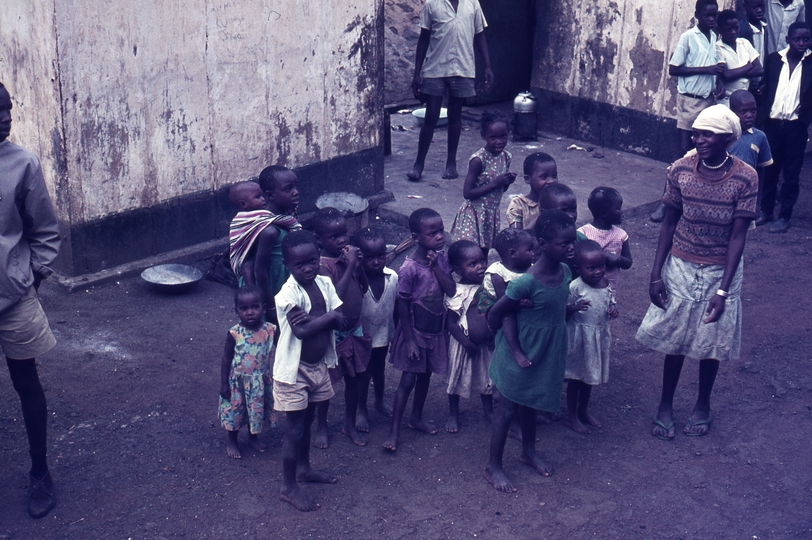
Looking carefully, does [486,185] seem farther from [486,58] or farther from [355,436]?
[486,58]

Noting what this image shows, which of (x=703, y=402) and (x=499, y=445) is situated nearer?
(x=499, y=445)

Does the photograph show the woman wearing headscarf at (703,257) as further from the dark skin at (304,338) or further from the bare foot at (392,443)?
the dark skin at (304,338)

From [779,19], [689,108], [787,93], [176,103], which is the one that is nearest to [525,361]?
[176,103]

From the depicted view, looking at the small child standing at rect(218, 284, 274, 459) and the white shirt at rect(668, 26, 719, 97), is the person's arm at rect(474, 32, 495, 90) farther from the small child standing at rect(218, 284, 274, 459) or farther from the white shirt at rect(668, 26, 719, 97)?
the small child standing at rect(218, 284, 274, 459)

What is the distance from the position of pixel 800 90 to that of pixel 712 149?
402 cm

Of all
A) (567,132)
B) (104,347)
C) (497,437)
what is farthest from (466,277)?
(567,132)

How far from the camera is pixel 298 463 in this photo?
13.6 feet

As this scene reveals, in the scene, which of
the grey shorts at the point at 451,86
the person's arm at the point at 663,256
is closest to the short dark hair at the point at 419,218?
the person's arm at the point at 663,256

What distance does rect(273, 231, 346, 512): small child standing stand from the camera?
376 cm

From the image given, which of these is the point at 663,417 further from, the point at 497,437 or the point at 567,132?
the point at 567,132

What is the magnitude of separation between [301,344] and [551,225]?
119 cm

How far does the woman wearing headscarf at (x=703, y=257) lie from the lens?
13.9ft

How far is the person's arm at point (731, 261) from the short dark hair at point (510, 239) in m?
0.96

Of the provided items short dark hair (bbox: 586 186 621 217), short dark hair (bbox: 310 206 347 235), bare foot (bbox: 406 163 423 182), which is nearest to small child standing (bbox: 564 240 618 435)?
short dark hair (bbox: 586 186 621 217)
